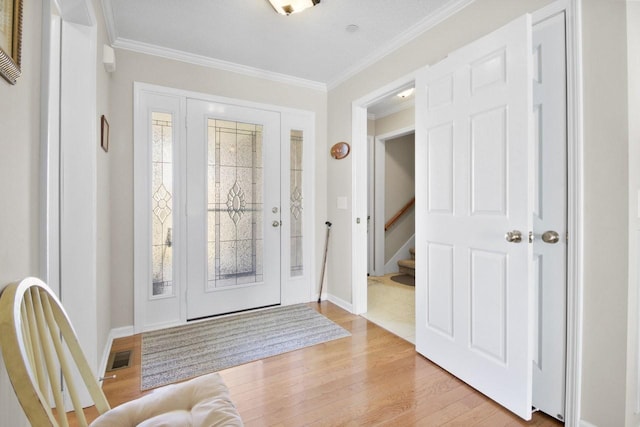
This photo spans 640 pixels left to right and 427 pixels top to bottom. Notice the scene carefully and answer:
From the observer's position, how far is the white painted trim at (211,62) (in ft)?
8.46

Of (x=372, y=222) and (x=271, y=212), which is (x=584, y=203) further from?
(x=372, y=222)

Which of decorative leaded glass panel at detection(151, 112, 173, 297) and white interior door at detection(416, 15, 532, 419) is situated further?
decorative leaded glass panel at detection(151, 112, 173, 297)

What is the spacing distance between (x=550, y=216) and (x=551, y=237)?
0.37 feet

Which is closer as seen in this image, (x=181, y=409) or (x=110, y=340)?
(x=181, y=409)

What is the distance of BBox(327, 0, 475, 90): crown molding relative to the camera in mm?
2070

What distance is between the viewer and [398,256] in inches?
201

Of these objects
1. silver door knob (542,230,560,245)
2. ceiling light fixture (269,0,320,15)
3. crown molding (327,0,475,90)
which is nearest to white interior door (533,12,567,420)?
silver door knob (542,230,560,245)

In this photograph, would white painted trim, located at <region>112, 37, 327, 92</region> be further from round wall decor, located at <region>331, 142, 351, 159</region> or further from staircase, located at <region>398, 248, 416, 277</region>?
staircase, located at <region>398, 248, 416, 277</region>

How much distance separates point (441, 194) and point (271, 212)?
1779mm

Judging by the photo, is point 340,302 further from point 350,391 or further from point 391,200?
point 391,200

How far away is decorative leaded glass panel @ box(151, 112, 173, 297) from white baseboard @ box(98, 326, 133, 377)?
1.11ft

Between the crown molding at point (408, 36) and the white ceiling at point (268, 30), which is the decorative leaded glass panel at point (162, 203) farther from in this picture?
the crown molding at point (408, 36)

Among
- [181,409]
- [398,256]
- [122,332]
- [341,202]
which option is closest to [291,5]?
[341,202]

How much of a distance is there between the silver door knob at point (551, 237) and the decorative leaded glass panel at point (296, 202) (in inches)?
90.9
